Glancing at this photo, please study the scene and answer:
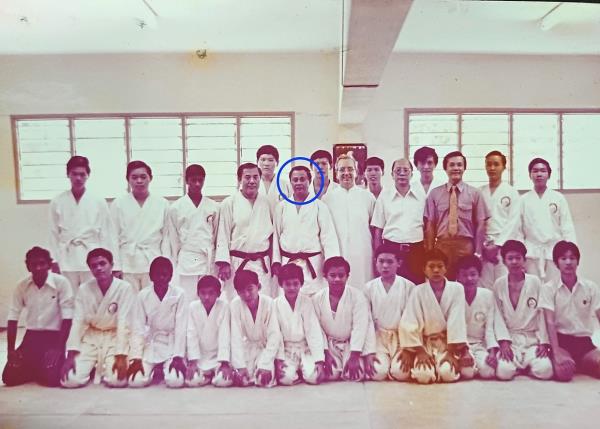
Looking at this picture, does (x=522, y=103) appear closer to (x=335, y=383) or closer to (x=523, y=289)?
(x=523, y=289)

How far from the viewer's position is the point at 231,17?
2801 millimetres

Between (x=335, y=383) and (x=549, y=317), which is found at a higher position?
(x=549, y=317)

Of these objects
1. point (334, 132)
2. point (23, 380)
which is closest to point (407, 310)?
point (334, 132)

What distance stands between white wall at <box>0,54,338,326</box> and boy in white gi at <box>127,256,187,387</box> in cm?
62

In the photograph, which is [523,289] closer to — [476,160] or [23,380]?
[476,160]

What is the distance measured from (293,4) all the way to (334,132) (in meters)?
0.71

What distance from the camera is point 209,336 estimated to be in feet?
9.61

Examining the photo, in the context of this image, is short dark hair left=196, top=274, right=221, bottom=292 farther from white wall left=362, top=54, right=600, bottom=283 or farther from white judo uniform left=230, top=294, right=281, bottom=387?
white wall left=362, top=54, right=600, bottom=283

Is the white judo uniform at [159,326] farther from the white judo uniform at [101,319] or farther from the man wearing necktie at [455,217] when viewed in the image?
the man wearing necktie at [455,217]

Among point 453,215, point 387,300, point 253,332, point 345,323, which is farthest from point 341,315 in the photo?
point 453,215

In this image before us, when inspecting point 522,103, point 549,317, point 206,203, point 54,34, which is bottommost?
point 549,317

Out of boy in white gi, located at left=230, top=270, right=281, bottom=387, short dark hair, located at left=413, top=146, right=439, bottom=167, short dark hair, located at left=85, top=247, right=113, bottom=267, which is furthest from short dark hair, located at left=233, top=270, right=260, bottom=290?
short dark hair, located at left=413, top=146, right=439, bottom=167

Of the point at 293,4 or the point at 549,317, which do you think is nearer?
the point at 293,4

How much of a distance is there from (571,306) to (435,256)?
782 millimetres
